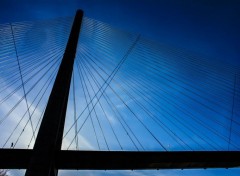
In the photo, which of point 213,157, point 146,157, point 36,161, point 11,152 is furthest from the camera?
point 213,157

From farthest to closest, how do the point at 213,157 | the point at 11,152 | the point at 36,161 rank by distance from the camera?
the point at 213,157, the point at 11,152, the point at 36,161

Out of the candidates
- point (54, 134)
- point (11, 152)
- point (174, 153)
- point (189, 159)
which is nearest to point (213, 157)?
point (189, 159)

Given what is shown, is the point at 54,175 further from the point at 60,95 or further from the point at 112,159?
the point at 60,95

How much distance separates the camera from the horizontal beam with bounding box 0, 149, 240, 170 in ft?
32.7

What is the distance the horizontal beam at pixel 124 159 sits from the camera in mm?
9969

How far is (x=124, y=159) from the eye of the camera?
1023 centimetres

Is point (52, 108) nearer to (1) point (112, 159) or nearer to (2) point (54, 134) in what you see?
(2) point (54, 134)

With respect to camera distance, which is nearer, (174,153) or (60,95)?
(174,153)

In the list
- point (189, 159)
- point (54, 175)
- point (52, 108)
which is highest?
point (52, 108)

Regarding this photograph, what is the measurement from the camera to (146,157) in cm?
1052

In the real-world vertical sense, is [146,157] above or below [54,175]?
above

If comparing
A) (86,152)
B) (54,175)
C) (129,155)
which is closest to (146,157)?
(129,155)

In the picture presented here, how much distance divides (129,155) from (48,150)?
11.5ft

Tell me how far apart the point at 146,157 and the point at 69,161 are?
11.5ft
